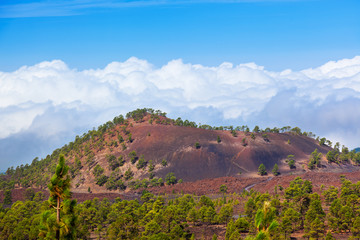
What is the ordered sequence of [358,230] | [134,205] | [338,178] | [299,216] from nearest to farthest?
[358,230]
[299,216]
[134,205]
[338,178]

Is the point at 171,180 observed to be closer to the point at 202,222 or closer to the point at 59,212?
the point at 202,222

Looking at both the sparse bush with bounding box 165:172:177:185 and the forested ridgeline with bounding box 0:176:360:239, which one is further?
the sparse bush with bounding box 165:172:177:185

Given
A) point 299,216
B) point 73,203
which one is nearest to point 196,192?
point 299,216

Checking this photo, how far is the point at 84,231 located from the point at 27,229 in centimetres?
1153

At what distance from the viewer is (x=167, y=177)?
199 meters

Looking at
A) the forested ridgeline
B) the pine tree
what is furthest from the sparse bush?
the pine tree

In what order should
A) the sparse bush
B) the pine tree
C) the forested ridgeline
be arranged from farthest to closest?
the sparse bush
the forested ridgeline
the pine tree

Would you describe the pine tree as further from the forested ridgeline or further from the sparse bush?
the sparse bush

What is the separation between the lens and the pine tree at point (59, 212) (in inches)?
985

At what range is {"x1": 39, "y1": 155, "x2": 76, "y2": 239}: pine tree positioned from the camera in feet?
82.1

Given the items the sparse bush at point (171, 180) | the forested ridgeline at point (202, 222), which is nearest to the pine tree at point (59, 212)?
the forested ridgeline at point (202, 222)

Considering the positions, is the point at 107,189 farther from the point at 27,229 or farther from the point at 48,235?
the point at 48,235

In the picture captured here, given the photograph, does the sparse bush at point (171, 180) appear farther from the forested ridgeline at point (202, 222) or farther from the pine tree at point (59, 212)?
the pine tree at point (59, 212)

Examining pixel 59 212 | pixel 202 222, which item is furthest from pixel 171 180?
pixel 59 212
